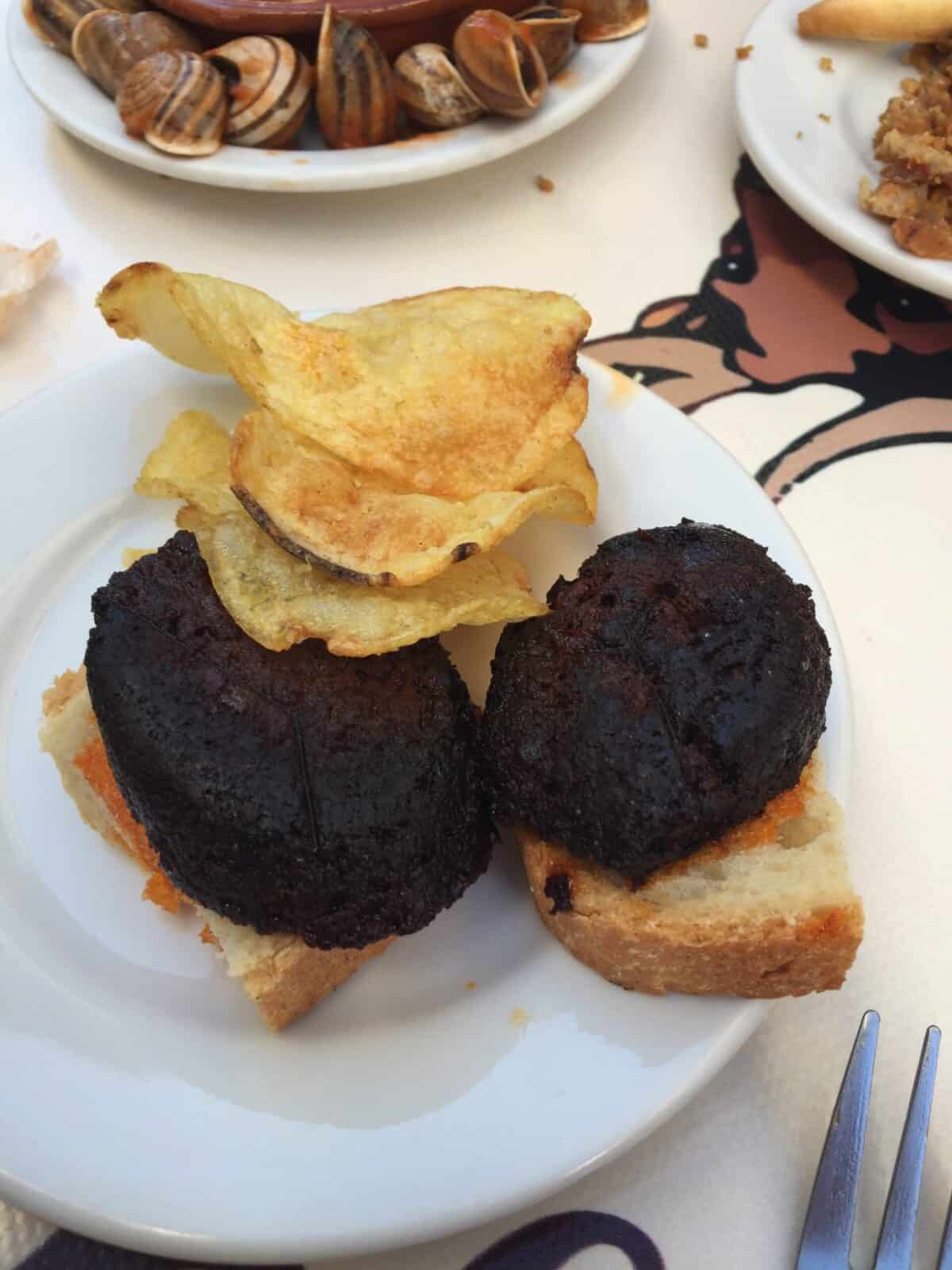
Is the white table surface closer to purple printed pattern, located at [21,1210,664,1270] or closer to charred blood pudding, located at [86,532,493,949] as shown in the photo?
purple printed pattern, located at [21,1210,664,1270]

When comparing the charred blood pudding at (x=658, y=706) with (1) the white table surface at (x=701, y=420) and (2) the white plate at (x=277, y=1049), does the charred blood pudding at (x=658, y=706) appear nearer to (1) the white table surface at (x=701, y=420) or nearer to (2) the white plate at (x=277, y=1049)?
(2) the white plate at (x=277, y=1049)

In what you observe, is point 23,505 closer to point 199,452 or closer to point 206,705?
point 199,452

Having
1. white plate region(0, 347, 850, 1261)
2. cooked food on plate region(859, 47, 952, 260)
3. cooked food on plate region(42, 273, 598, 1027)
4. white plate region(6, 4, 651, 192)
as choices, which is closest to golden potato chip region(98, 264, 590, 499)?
cooked food on plate region(42, 273, 598, 1027)

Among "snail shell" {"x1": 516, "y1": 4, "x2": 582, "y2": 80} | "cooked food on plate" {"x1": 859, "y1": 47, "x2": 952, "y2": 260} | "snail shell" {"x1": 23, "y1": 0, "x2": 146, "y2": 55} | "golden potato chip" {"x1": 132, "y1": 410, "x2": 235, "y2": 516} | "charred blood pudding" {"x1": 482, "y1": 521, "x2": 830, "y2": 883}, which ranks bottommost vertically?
"cooked food on plate" {"x1": 859, "y1": 47, "x2": 952, "y2": 260}

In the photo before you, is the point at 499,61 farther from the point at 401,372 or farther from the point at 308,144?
the point at 401,372

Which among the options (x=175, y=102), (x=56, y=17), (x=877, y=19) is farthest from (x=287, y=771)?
(x=877, y=19)
